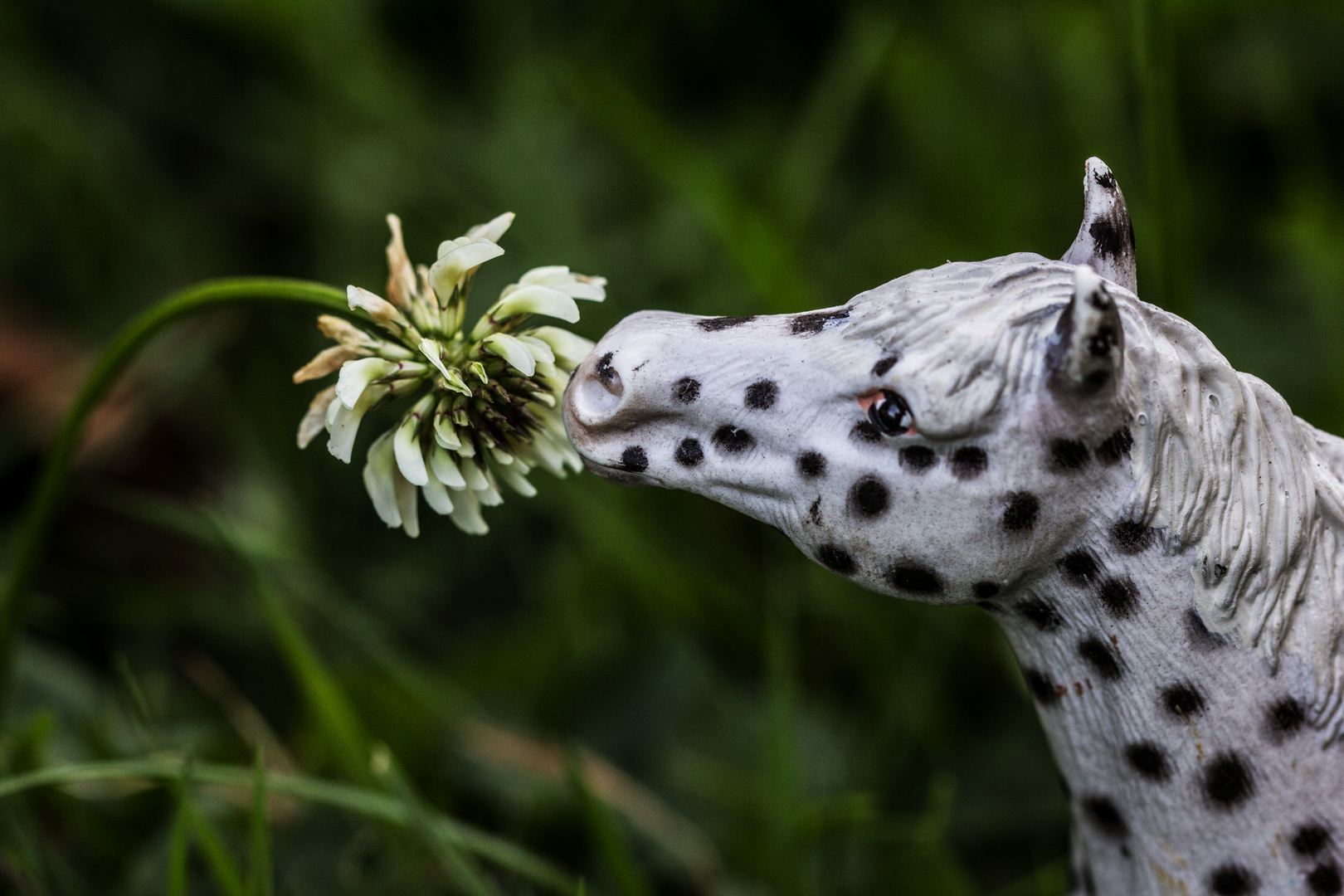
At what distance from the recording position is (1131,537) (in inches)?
25.5

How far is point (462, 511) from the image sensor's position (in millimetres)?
757

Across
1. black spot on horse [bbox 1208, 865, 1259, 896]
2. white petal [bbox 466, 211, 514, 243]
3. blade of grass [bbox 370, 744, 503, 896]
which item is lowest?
blade of grass [bbox 370, 744, 503, 896]

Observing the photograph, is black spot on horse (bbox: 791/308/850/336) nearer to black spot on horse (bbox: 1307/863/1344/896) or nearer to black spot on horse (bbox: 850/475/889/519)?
black spot on horse (bbox: 850/475/889/519)

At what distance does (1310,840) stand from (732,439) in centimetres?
39

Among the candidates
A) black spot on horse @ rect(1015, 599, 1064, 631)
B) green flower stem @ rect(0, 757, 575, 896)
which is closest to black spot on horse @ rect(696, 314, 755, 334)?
black spot on horse @ rect(1015, 599, 1064, 631)

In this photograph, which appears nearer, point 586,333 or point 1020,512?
point 1020,512

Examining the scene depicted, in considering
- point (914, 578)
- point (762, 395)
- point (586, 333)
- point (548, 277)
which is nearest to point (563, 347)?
point (548, 277)

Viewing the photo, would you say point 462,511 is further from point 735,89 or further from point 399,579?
point 735,89

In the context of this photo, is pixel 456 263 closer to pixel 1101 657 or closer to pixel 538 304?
pixel 538 304

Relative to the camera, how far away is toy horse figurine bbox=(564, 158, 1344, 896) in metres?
0.63

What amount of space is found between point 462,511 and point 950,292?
314 mm

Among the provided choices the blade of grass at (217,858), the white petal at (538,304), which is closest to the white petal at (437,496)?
the white petal at (538,304)

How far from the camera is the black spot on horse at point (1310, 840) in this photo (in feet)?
2.30

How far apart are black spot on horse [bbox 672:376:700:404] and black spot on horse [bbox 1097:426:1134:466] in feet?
0.69
